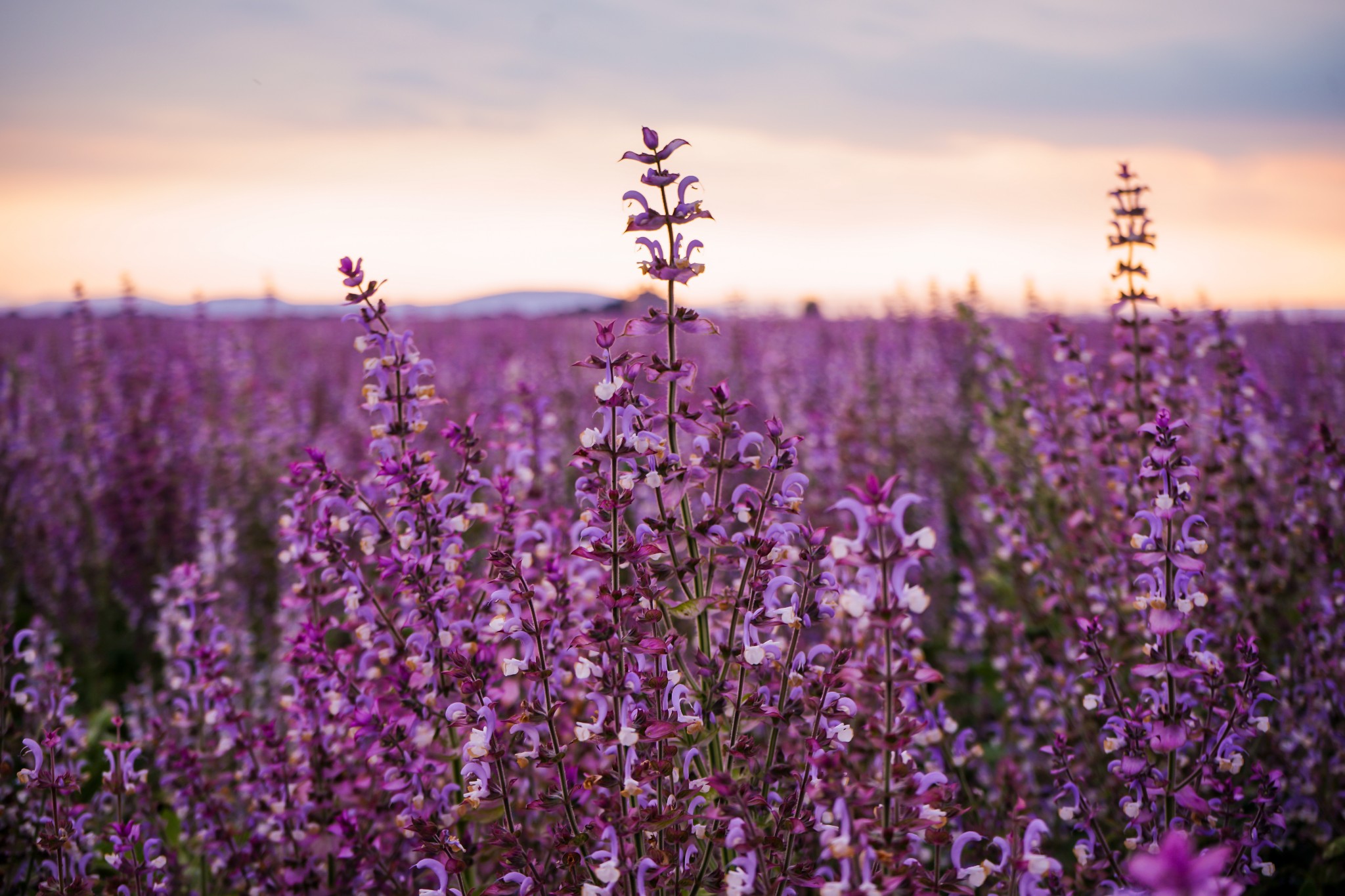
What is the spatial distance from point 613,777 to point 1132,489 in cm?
257

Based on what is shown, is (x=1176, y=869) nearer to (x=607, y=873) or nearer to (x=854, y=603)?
(x=854, y=603)

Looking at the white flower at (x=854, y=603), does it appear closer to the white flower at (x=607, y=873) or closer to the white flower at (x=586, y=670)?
the white flower at (x=586, y=670)

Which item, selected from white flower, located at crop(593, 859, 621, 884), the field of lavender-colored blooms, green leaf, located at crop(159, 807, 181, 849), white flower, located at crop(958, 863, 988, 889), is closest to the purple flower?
the field of lavender-colored blooms

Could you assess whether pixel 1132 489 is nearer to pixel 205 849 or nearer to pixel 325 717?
pixel 325 717

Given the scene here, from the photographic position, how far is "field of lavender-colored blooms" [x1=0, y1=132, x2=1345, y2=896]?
1956 millimetres

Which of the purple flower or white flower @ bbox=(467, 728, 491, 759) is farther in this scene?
white flower @ bbox=(467, 728, 491, 759)

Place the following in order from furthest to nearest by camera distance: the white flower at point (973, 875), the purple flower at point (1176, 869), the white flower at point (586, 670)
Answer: the white flower at point (586, 670), the white flower at point (973, 875), the purple flower at point (1176, 869)

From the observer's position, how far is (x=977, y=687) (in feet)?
17.4

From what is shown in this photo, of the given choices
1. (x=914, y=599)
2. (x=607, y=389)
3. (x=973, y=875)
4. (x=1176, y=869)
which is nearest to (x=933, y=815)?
(x=973, y=875)

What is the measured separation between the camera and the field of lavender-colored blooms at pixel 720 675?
196 cm

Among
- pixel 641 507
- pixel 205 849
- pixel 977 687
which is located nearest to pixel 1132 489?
pixel 977 687

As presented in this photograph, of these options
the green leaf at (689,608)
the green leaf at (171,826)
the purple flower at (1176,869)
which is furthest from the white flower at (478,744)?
the green leaf at (171,826)

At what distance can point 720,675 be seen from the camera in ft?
6.92

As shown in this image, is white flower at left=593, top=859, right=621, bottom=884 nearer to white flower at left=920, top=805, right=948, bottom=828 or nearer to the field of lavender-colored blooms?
the field of lavender-colored blooms
